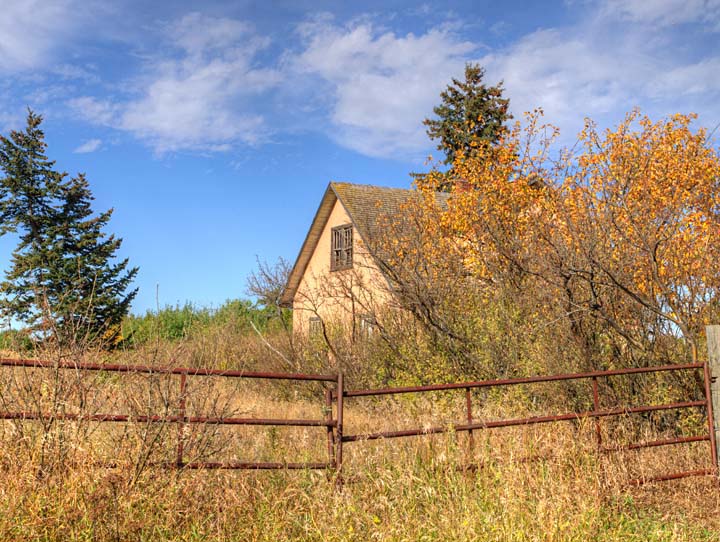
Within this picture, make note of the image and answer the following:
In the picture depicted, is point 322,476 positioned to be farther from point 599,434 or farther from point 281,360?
point 281,360

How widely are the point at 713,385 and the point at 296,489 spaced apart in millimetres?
5367

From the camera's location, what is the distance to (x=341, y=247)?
27.6 metres

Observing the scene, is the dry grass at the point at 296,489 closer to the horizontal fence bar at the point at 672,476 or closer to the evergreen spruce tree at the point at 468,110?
the horizontal fence bar at the point at 672,476

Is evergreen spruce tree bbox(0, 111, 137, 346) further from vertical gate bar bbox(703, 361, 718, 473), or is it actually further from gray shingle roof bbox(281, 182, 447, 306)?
vertical gate bar bbox(703, 361, 718, 473)

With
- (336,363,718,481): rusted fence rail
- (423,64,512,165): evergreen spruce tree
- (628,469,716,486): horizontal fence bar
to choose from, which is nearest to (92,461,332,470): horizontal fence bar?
(336,363,718,481): rusted fence rail

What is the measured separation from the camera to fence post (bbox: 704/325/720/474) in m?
8.30

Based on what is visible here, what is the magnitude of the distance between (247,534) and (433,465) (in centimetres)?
201

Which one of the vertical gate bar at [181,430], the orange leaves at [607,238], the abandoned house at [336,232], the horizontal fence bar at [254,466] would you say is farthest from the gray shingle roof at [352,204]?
the vertical gate bar at [181,430]

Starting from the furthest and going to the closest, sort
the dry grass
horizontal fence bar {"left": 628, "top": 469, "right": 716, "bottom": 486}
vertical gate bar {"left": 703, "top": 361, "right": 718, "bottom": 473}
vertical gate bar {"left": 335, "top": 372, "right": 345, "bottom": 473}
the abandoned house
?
the abandoned house, vertical gate bar {"left": 703, "top": 361, "right": 718, "bottom": 473}, horizontal fence bar {"left": 628, "top": 469, "right": 716, "bottom": 486}, vertical gate bar {"left": 335, "top": 372, "right": 345, "bottom": 473}, the dry grass

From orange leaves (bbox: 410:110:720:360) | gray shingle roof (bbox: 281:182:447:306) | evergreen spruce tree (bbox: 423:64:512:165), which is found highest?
evergreen spruce tree (bbox: 423:64:512:165)

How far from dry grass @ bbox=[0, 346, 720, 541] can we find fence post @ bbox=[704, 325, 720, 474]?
101 centimetres

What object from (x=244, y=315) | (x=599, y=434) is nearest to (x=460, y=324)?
(x=599, y=434)

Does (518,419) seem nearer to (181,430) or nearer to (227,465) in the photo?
(227,465)

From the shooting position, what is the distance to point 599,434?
760 centimetres
